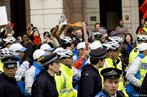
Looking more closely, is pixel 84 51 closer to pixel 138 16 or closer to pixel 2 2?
pixel 138 16

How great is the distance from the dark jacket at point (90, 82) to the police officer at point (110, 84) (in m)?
1.04

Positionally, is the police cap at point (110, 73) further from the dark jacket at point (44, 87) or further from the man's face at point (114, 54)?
the man's face at point (114, 54)

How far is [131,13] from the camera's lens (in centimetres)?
2206

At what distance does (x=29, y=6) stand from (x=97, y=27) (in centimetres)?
451

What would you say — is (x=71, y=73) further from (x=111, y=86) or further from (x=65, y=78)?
(x=111, y=86)

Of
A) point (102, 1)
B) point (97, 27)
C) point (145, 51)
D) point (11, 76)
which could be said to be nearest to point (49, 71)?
point (11, 76)

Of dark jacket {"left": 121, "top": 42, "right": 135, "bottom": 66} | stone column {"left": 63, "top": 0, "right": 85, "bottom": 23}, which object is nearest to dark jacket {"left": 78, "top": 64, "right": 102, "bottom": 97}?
dark jacket {"left": 121, "top": 42, "right": 135, "bottom": 66}

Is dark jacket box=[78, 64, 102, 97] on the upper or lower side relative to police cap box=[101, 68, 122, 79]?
lower

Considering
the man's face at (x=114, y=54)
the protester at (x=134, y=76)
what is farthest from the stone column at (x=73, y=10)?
the protester at (x=134, y=76)

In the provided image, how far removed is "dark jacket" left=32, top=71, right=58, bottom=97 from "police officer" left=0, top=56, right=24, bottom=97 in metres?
0.27

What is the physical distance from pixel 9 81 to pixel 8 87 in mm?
121

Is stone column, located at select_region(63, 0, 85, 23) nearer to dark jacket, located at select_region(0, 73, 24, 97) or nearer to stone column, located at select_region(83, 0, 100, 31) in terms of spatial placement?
stone column, located at select_region(83, 0, 100, 31)

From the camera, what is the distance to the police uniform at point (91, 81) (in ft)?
27.4

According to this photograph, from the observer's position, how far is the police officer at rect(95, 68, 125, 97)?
23.0 feet
